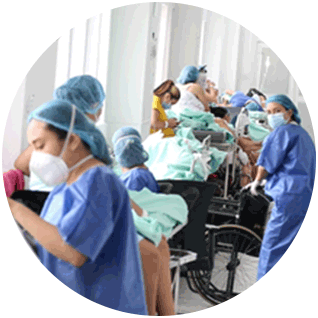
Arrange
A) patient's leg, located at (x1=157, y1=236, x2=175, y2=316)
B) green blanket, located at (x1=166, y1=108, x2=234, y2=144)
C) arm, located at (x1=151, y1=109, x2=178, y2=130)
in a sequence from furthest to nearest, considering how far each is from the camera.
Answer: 1. green blanket, located at (x1=166, y1=108, x2=234, y2=144)
2. arm, located at (x1=151, y1=109, x2=178, y2=130)
3. patient's leg, located at (x1=157, y1=236, x2=175, y2=316)

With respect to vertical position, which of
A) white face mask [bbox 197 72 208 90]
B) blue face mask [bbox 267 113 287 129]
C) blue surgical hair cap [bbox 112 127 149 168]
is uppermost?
white face mask [bbox 197 72 208 90]

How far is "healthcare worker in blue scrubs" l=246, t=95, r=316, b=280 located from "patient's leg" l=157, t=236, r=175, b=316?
0.46 meters

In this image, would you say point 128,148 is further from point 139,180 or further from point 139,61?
point 139,61

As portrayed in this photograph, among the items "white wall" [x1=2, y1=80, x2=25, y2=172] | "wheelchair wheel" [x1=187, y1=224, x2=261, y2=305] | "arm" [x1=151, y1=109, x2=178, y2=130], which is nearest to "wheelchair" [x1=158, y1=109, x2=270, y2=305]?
"wheelchair wheel" [x1=187, y1=224, x2=261, y2=305]

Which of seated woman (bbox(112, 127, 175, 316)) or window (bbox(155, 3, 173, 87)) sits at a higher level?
window (bbox(155, 3, 173, 87))

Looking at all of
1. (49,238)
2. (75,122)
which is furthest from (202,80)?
(49,238)

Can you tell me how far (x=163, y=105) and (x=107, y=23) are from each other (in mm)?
384

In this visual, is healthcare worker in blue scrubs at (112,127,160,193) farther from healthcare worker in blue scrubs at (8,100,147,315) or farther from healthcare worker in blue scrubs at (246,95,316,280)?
healthcare worker in blue scrubs at (246,95,316,280)

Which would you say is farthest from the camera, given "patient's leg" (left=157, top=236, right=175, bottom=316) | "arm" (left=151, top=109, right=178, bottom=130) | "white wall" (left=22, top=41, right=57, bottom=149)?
"arm" (left=151, top=109, right=178, bottom=130)

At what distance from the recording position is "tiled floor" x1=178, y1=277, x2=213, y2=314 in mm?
1828

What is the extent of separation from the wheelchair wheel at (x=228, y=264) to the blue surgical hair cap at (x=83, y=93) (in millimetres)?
691

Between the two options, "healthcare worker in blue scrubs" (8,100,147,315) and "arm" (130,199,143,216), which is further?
"arm" (130,199,143,216)

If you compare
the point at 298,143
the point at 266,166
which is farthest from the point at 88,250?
the point at 298,143

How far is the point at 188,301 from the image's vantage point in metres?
1.86
